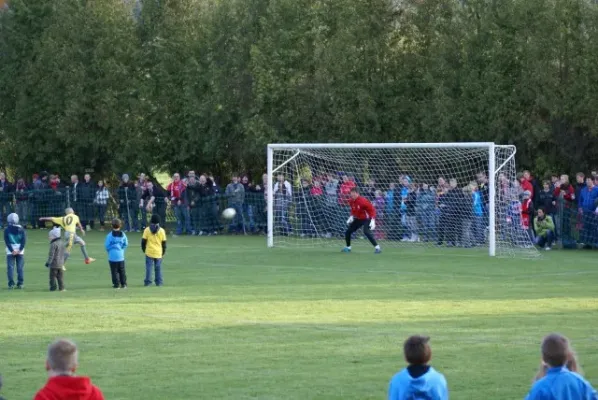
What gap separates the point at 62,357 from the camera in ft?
23.4

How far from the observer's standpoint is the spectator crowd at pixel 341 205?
31766 mm

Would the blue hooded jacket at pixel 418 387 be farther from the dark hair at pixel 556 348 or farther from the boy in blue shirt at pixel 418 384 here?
the dark hair at pixel 556 348

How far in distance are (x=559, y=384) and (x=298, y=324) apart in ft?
32.4

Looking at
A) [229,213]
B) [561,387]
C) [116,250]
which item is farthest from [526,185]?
[561,387]

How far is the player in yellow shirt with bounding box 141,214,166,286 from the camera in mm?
22734

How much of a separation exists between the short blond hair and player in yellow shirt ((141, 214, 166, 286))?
50.7 ft

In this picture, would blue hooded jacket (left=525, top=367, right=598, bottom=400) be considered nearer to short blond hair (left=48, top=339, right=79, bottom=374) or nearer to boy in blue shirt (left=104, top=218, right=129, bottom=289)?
short blond hair (left=48, top=339, right=79, bottom=374)

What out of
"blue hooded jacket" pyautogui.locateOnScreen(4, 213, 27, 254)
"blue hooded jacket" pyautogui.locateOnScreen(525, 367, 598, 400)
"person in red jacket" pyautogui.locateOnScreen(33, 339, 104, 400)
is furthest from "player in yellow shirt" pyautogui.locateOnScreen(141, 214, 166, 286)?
"blue hooded jacket" pyautogui.locateOnScreen(525, 367, 598, 400)

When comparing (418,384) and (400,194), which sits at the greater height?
(400,194)

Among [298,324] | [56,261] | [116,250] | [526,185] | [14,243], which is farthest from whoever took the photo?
[526,185]

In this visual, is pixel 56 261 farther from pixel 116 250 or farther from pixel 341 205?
pixel 341 205

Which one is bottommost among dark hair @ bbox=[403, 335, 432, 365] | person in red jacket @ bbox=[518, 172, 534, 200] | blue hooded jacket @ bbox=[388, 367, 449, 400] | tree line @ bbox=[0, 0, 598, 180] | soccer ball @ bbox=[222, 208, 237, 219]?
blue hooded jacket @ bbox=[388, 367, 449, 400]

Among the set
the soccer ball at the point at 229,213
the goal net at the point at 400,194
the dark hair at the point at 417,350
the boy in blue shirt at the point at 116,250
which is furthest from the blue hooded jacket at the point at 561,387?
the soccer ball at the point at 229,213

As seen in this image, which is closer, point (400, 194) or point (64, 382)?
point (64, 382)
